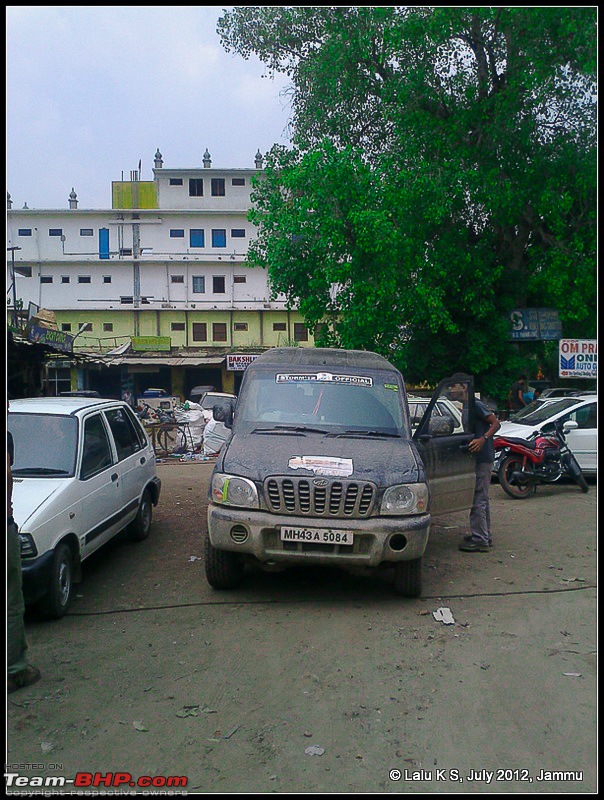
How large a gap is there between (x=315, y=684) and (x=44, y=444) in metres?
3.43

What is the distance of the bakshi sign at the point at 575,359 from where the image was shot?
1102cm

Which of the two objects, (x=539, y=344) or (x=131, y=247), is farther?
(x=131, y=247)

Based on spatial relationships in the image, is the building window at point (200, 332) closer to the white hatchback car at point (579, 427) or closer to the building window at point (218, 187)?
the building window at point (218, 187)

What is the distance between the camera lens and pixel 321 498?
554cm

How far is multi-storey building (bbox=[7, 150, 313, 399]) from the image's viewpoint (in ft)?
168

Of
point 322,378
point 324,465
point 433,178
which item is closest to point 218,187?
point 433,178

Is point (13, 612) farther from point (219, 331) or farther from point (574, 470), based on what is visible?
point (219, 331)

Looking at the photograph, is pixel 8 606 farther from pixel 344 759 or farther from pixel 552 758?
pixel 552 758

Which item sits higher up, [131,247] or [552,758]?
[131,247]

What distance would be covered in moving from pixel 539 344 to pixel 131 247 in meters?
38.1

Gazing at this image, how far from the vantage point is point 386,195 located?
17312mm

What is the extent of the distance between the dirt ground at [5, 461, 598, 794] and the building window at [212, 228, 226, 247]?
48063 millimetres

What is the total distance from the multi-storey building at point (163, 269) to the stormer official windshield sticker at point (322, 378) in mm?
42469

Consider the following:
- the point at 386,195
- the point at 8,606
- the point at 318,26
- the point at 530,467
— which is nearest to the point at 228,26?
the point at 318,26
